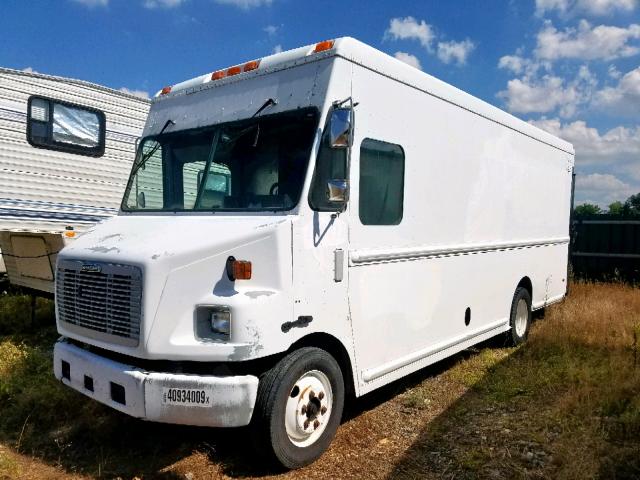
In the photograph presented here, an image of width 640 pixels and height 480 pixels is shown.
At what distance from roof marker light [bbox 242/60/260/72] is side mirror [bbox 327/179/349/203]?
1.33 m

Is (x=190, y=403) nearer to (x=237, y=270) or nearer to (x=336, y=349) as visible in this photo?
(x=237, y=270)

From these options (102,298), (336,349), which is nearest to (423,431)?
(336,349)

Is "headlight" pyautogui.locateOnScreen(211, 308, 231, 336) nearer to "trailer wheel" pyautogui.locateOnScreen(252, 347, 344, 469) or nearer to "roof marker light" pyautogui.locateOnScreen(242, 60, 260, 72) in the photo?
"trailer wheel" pyautogui.locateOnScreen(252, 347, 344, 469)

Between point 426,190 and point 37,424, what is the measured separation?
13.2 ft

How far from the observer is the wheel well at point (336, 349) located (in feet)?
12.9

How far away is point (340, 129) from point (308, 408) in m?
1.97

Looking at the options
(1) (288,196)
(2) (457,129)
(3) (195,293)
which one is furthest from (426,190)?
(3) (195,293)

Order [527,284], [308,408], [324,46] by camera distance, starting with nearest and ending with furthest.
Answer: [308,408] → [324,46] → [527,284]

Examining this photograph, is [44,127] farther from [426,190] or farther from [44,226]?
[426,190]

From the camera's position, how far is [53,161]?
8.39 m

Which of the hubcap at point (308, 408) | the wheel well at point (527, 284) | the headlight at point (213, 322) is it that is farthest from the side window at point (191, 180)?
the wheel well at point (527, 284)

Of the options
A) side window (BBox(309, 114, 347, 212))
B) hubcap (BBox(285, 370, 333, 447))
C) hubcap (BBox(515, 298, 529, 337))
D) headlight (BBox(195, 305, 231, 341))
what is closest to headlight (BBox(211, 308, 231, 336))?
headlight (BBox(195, 305, 231, 341))

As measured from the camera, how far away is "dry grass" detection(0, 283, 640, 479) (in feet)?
12.5

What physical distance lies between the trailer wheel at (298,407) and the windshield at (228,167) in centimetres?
112
